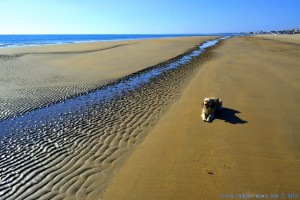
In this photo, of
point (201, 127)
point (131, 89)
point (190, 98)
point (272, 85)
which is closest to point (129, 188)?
point (201, 127)

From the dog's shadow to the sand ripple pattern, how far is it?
2.13m

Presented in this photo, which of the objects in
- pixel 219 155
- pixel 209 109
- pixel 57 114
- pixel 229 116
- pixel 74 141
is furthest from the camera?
pixel 57 114

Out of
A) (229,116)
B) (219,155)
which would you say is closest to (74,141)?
(219,155)

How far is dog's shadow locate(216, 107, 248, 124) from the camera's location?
27.7 feet

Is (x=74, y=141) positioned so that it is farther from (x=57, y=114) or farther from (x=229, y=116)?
(x=229, y=116)

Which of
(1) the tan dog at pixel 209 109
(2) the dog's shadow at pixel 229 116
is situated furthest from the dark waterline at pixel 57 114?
(2) the dog's shadow at pixel 229 116

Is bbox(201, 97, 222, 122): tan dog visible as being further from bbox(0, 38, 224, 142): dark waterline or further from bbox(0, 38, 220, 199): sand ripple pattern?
bbox(0, 38, 224, 142): dark waterline

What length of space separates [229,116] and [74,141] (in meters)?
4.80

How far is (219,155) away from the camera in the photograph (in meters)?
6.29

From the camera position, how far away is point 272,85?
1339 centimetres

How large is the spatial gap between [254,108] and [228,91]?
8.93 ft

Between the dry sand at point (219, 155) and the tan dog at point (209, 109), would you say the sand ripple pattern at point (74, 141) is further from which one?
the tan dog at point (209, 109)

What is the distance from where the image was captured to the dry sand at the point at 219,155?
5.12m

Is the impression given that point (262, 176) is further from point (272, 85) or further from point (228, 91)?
point (272, 85)
